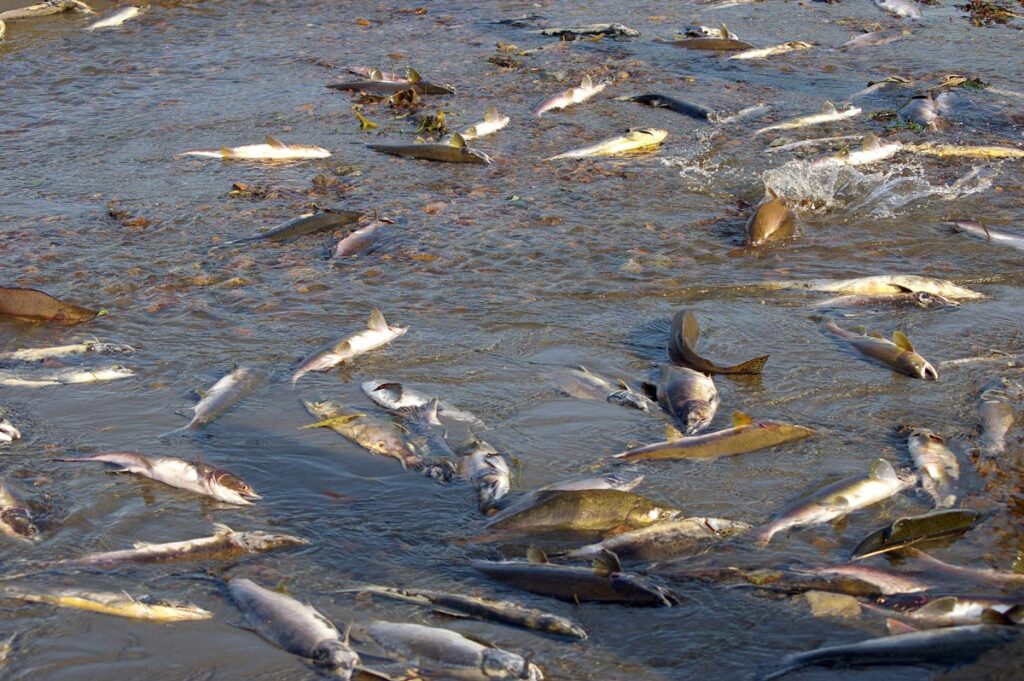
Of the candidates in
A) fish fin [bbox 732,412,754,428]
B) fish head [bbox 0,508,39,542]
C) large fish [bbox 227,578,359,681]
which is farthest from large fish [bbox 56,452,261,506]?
fish fin [bbox 732,412,754,428]

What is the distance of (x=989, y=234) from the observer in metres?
7.38

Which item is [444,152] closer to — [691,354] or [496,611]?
[691,354]

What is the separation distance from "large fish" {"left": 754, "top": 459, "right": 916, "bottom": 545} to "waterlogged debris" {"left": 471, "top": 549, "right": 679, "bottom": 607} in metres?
0.64

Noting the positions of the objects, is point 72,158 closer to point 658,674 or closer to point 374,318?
point 374,318

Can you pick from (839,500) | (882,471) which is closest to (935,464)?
(882,471)

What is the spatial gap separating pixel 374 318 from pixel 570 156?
3545 millimetres

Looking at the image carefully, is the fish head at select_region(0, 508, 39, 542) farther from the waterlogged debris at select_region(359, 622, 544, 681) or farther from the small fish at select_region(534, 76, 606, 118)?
the small fish at select_region(534, 76, 606, 118)

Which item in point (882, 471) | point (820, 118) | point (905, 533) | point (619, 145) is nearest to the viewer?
point (905, 533)

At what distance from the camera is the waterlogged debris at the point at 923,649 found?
139 inches

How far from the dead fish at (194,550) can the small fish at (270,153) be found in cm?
538

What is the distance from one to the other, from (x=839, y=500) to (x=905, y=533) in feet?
1.21

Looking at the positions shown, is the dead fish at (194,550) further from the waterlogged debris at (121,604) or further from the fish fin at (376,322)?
the fish fin at (376,322)

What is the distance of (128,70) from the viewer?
12391 millimetres

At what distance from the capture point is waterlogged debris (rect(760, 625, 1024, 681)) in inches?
139
